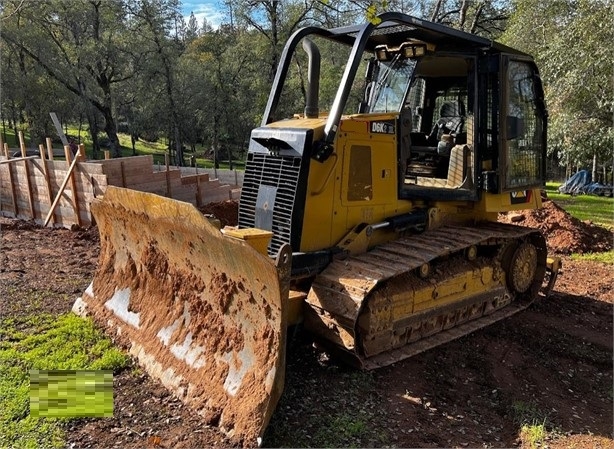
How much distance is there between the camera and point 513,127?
589cm

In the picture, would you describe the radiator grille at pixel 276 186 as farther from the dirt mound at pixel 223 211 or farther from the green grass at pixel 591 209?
the green grass at pixel 591 209

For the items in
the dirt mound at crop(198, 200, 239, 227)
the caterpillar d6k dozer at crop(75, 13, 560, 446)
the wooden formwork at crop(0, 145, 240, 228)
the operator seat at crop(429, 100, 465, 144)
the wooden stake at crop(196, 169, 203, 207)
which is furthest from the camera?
the wooden stake at crop(196, 169, 203, 207)

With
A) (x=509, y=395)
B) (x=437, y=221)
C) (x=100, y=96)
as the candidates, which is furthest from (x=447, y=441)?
(x=100, y=96)

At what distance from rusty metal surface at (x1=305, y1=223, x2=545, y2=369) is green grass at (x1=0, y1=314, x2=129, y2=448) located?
1886 mm

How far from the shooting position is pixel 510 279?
614 centimetres

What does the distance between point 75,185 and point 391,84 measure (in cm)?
688

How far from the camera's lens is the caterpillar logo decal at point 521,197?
248 inches

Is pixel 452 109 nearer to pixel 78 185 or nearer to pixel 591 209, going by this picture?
pixel 78 185

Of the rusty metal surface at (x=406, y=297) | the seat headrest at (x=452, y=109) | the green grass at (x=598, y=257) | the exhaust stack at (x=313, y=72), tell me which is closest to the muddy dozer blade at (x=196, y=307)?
the rusty metal surface at (x=406, y=297)

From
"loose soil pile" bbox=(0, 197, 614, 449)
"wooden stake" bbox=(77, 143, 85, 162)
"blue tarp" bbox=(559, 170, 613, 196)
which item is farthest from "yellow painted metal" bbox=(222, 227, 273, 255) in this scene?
"blue tarp" bbox=(559, 170, 613, 196)

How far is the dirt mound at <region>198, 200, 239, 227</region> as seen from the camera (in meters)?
11.1

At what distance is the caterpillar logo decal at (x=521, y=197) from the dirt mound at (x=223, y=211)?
6.06m

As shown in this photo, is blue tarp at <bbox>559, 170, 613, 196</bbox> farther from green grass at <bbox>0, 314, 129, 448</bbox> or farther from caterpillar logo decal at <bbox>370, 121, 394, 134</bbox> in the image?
green grass at <bbox>0, 314, 129, 448</bbox>

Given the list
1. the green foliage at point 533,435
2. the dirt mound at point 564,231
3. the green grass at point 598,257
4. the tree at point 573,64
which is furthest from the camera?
the tree at point 573,64
